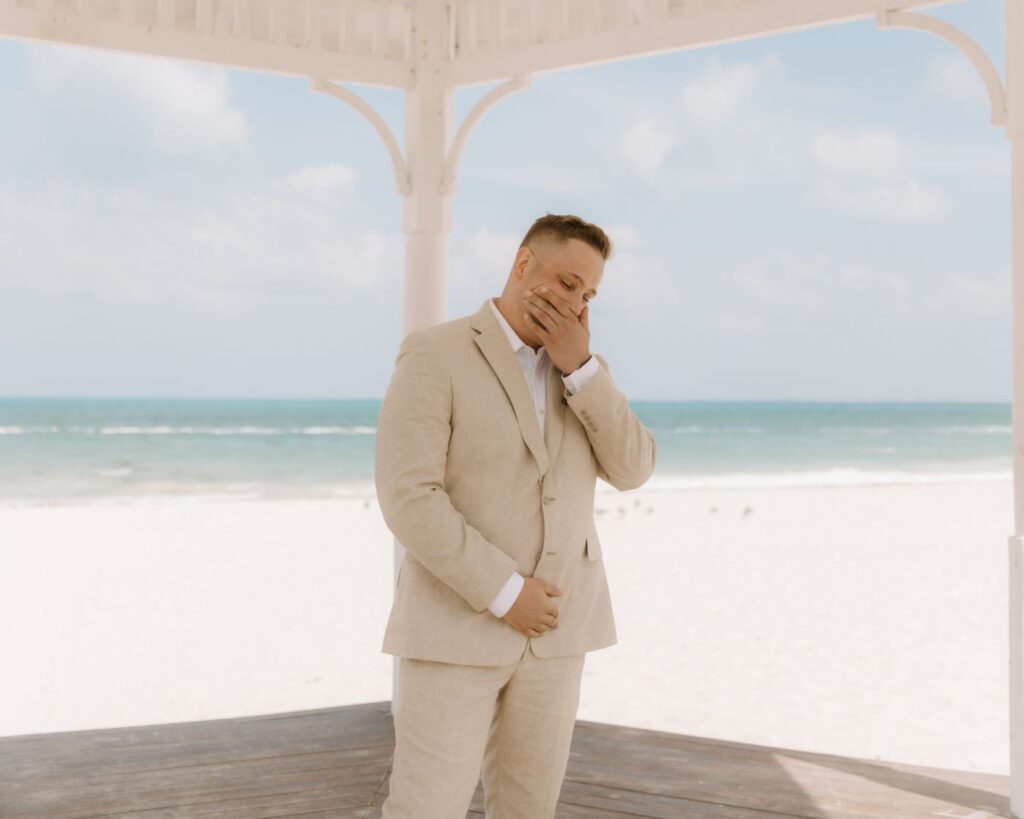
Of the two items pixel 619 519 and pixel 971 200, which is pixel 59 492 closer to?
pixel 619 519

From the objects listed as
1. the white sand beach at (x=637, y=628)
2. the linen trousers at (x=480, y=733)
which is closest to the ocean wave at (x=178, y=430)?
the white sand beach at (x=637, y=628)

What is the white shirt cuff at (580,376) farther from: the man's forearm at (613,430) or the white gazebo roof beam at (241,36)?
the white gazebo roof beam at (241,36)

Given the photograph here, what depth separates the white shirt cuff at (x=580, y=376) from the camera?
5.89 feet

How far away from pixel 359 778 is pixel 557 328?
2.30 m

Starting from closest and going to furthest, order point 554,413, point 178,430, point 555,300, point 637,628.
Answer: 1. point 555,300
2. point 554,413
3. point 637,628
4. point 178,430

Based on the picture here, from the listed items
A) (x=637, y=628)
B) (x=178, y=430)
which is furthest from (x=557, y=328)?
(x=178, y=430)

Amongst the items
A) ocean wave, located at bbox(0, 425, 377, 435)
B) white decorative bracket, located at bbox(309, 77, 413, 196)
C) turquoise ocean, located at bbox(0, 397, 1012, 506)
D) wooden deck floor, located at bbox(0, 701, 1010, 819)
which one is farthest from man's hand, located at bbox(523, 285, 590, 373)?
ocean wave, located at bbox(0, 425, 377, 435)

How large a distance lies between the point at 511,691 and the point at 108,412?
113ft

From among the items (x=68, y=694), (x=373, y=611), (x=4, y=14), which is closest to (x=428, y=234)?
(x=4, y=14)

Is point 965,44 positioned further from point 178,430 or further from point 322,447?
point 178,430

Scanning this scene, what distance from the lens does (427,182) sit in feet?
13.3

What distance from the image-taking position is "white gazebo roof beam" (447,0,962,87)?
331 centimetres

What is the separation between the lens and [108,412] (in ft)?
109

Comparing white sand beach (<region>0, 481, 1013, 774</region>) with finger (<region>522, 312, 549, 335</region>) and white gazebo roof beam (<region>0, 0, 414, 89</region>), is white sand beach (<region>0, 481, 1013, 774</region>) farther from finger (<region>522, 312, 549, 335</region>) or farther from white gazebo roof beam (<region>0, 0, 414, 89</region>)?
finger (<region>522, 312, 549, 335</region>)
